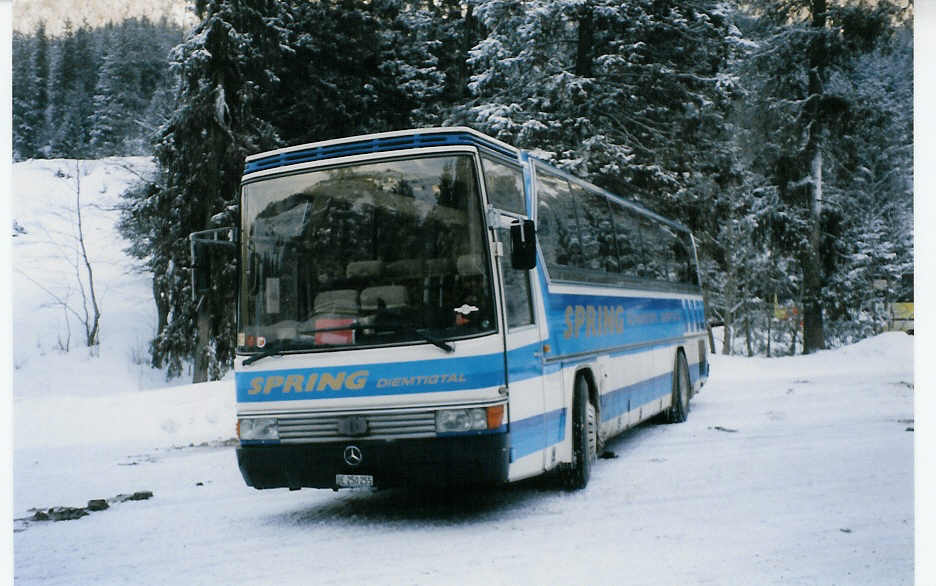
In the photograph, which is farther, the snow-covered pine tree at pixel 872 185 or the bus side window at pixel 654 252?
the bus side window at pixel 654 252

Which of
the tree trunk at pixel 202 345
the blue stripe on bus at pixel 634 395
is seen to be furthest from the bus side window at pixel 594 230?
the tree trunk at pixel 202 345

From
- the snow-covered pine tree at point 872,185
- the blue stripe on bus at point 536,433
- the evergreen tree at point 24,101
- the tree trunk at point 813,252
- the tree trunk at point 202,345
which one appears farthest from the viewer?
the tree trunk at point 202,345

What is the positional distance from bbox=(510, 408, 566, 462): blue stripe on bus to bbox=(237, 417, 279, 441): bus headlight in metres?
1.84

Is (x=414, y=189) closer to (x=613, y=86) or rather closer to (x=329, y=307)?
(x=329, y=307)

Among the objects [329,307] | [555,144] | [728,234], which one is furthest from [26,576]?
[728,234]

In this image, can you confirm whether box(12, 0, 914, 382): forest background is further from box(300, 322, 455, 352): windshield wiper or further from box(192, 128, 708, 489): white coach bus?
box(300, 322, 455, 352): windshield wiper

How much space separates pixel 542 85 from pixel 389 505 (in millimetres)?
10386

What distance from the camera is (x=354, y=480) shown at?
698 centimetres

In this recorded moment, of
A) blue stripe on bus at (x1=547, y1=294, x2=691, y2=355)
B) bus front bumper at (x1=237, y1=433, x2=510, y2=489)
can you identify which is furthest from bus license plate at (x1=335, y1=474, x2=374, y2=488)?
blue stripe on bus at (x1=547, y1=294, x2=691, y2=355)

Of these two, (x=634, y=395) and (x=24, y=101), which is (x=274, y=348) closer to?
(x=634, y=395)

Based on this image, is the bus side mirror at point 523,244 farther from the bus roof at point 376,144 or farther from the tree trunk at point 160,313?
the tree trunk at point 160,313

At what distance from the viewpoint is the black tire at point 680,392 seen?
13594 millimetres

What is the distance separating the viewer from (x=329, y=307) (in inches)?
280

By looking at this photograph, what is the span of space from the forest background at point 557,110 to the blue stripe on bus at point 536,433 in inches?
224
